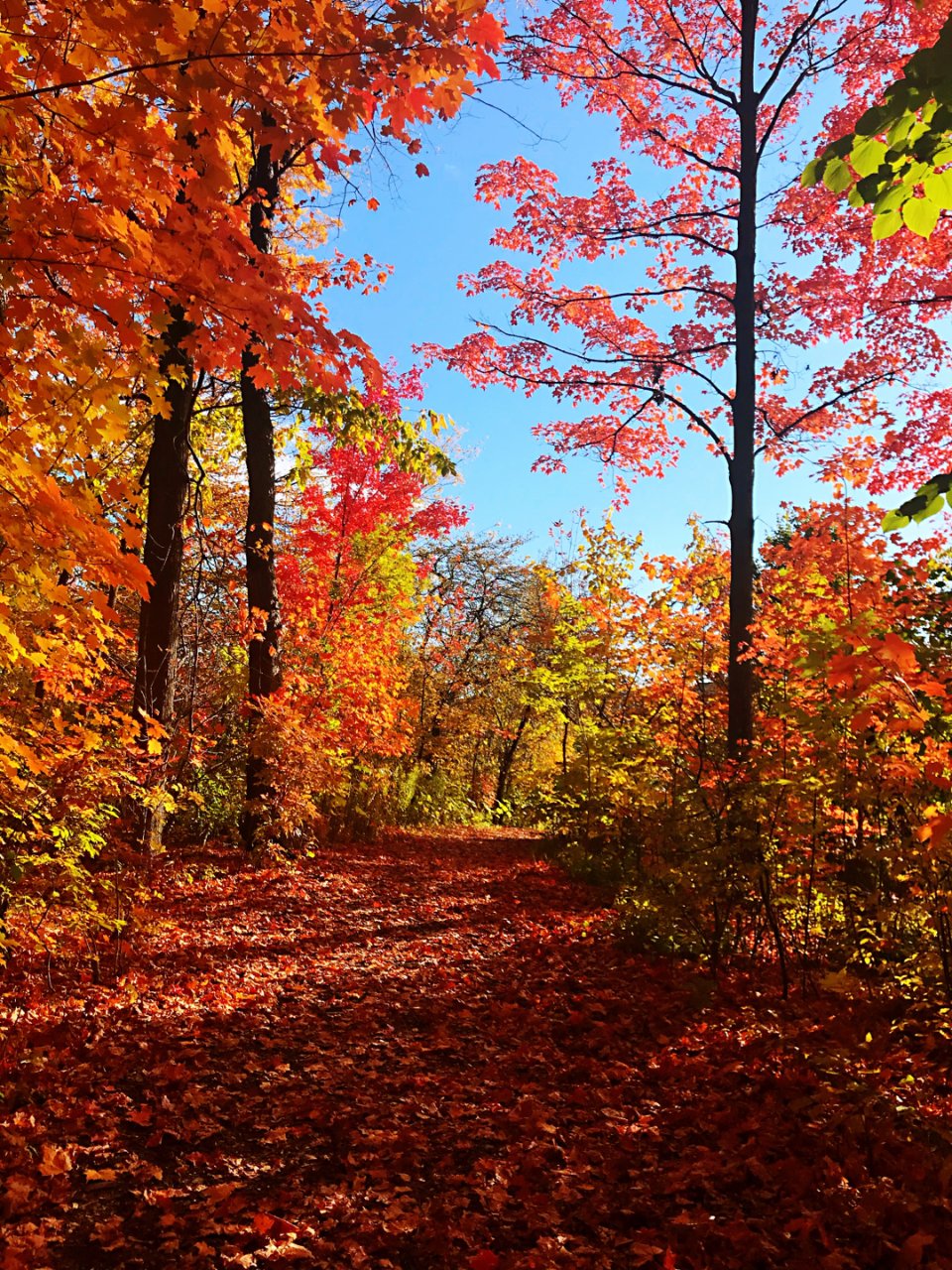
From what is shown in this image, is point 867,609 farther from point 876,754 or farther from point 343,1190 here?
point 343,1190

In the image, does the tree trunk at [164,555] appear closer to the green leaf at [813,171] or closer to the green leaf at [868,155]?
the green leaf at [813,171]

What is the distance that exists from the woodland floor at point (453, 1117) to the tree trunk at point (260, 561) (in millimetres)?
2917

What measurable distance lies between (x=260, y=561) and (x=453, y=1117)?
7214mm

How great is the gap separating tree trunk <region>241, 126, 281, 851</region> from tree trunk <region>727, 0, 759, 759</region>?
536 centimetres

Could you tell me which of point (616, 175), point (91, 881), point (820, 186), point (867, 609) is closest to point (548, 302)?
point (616, 175)

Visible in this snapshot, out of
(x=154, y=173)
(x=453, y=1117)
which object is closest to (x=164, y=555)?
(x=154, y=173)

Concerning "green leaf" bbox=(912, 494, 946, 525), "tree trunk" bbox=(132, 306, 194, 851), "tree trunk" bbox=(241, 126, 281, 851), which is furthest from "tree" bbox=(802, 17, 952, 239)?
"tree trunk" bbox=(241, 126, 281, 851)

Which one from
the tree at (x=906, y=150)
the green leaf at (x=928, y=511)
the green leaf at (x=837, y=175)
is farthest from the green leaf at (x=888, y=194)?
the green leaf at (x=928, y=511)

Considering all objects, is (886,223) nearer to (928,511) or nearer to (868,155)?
(868,155)

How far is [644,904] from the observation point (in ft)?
22.2

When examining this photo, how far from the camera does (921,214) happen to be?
2.52 meters

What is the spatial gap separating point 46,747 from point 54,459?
2.18 m

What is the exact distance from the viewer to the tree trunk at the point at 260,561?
29.0ft

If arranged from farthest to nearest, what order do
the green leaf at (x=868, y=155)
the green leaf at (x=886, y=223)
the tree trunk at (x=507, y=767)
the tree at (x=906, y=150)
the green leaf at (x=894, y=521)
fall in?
the tree trunk at (x=507, y=767) → the green leaf at (x=886, y=223) → the green leaf at (x=868, y=155) → the green leaf at (x=894, y=521) → the tree at (x=906, y=150)
